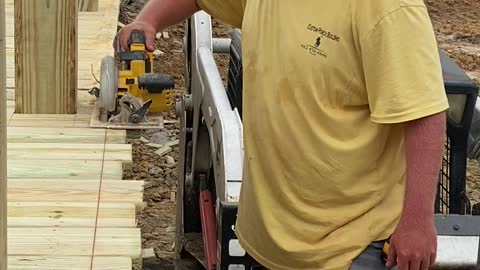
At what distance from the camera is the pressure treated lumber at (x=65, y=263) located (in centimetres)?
353

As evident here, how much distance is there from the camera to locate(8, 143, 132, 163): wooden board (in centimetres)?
468

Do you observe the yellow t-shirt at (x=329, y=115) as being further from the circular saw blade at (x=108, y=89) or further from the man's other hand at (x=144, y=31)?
the circular saw blade at (x=108, y=89)

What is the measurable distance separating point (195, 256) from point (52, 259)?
37.9 inches

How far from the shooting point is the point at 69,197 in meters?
4.21

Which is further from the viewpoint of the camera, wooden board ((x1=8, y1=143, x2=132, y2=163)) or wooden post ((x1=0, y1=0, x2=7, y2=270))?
wooden board ((x1=8, y1=143, x2=132, y2=163))

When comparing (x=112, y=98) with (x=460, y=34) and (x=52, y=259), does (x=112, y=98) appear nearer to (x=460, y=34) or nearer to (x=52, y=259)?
(x=52, y=259)

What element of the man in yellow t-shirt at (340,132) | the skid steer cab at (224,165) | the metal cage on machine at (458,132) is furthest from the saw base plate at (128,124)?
the man in yellow t-shirt at (340,132)

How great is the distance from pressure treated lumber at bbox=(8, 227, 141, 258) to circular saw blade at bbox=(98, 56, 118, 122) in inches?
56.8

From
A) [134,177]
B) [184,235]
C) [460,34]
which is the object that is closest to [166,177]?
[134,177]

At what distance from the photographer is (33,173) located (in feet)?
14.8

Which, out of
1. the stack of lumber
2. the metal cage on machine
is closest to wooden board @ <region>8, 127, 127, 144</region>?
the stack of lumber

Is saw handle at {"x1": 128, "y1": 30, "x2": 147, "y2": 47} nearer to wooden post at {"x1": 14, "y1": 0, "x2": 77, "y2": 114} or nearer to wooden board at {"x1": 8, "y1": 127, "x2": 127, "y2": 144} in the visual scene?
wooden board at {"x1": 8, "y1": 127, "x2": 127, "y2": 144}

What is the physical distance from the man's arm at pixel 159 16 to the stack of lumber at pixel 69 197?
0.78m

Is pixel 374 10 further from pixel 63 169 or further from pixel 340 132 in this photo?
pixel 63 169
